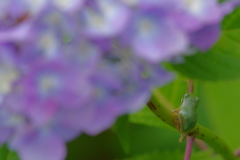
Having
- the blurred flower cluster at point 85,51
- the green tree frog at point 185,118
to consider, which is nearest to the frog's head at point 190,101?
the green tree frog at point 185,118

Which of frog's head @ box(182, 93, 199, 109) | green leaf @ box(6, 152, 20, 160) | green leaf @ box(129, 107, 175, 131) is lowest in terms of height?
green leaf @ box(129, 107, 175, 131)

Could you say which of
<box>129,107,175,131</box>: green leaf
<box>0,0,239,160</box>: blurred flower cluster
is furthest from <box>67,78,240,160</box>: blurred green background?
<box>0,0,239,160</box>: blurred flower cluster

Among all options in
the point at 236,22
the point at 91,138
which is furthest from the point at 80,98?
the point at 91,138

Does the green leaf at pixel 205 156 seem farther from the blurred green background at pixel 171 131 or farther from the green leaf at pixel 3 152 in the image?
the green leaf at pixel 3 152

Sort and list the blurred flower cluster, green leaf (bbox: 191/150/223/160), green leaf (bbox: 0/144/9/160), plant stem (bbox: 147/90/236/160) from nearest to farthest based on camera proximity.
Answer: the blurred flower cluster < plant stem (bbox: 147/90/236/160) < green leaf (bbox: 0/144/9/160) < green leaf (bbox: 191/150/223/160)

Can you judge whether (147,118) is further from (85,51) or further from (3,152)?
(85,51)

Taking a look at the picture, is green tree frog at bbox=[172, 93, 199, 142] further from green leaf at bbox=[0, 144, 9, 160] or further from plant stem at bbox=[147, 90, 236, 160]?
green leaf at bbox=[0, 144, 9, 160]
